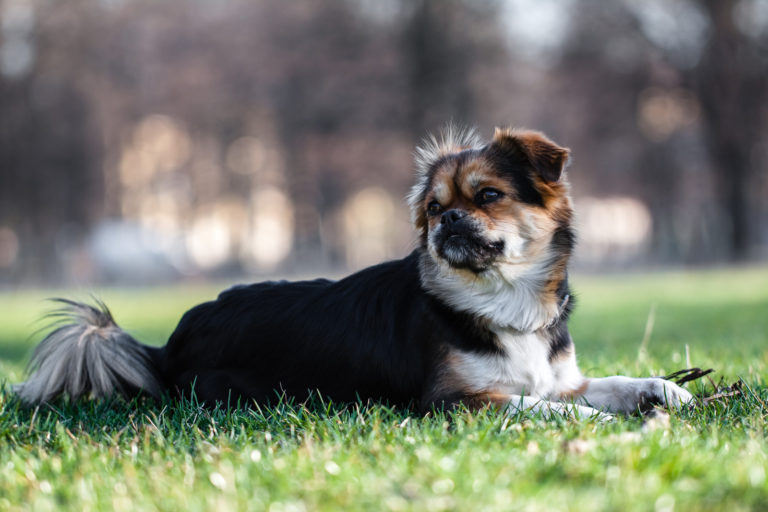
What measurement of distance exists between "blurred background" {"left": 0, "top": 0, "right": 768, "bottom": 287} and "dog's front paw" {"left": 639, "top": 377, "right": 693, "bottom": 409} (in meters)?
25.9

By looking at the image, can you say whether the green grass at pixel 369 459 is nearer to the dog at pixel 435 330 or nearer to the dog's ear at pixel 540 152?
the dog at pixel 435 330

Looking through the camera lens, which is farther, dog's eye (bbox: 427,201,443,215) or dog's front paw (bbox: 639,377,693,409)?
dog's eye (bbox: 427,201,443,215)

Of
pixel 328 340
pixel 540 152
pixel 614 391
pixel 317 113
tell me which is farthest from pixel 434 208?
pixel 317 113

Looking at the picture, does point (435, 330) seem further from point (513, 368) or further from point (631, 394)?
point (631, 394)

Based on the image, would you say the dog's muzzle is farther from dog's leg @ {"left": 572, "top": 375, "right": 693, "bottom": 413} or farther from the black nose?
dog's leg @ {"left": 572, "top": 375, "right": 693, "bottom": 413}

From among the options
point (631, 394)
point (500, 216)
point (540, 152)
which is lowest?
point (631, 394)

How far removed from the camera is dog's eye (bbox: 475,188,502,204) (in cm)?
494

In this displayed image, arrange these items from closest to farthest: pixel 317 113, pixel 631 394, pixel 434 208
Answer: pixel 631 394, pixel 434 208, pixel 317 113

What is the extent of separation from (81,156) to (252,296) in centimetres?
3823

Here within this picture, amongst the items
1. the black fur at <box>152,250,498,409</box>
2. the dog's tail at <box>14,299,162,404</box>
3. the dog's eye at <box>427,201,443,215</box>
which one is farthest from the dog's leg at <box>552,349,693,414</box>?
the dog's tail at <box>14,299,162,404</box>

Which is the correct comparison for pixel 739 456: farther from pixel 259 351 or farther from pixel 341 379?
pixel 259 351

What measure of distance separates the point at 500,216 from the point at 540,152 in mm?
495

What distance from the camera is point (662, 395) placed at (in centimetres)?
461

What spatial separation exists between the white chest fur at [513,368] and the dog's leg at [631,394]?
0.92 feet
